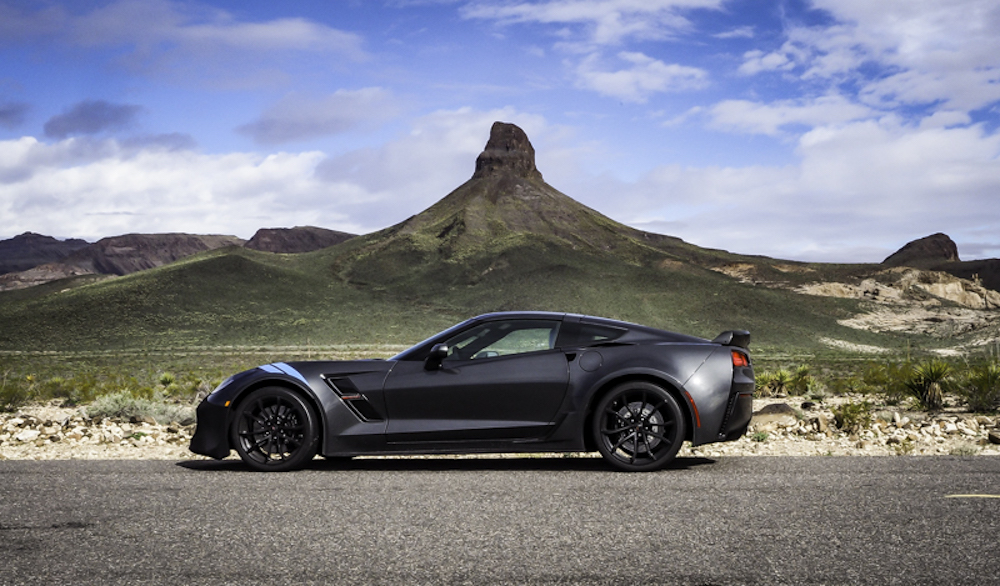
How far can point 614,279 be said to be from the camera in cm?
10400

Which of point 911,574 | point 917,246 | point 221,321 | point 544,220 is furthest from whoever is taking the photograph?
point 917,246

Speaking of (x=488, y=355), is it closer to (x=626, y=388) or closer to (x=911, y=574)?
(x=626, y=388)

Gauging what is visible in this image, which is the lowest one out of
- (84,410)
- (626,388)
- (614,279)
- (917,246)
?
(84,410)

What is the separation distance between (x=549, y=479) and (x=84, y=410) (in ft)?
37.2

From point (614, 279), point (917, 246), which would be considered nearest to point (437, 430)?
point (614, 279)

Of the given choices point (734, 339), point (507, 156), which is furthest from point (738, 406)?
point (507, 156)

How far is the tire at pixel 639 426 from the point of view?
7.12 meters

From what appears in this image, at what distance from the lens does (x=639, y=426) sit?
283 inches

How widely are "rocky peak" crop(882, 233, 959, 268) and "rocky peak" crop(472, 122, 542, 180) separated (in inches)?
3318

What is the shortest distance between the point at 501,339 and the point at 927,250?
207 metres

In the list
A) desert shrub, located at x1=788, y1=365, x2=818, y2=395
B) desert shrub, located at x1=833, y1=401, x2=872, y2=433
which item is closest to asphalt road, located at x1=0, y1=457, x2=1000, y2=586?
desert shrub, located at x1=833, y1=401, x2=872, y2=433

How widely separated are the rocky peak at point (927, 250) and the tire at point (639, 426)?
19193 cm

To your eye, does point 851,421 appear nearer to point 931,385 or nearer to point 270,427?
point 931,385

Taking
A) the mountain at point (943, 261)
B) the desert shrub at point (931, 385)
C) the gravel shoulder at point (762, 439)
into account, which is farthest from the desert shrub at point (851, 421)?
the mountain at point (943, 261)
